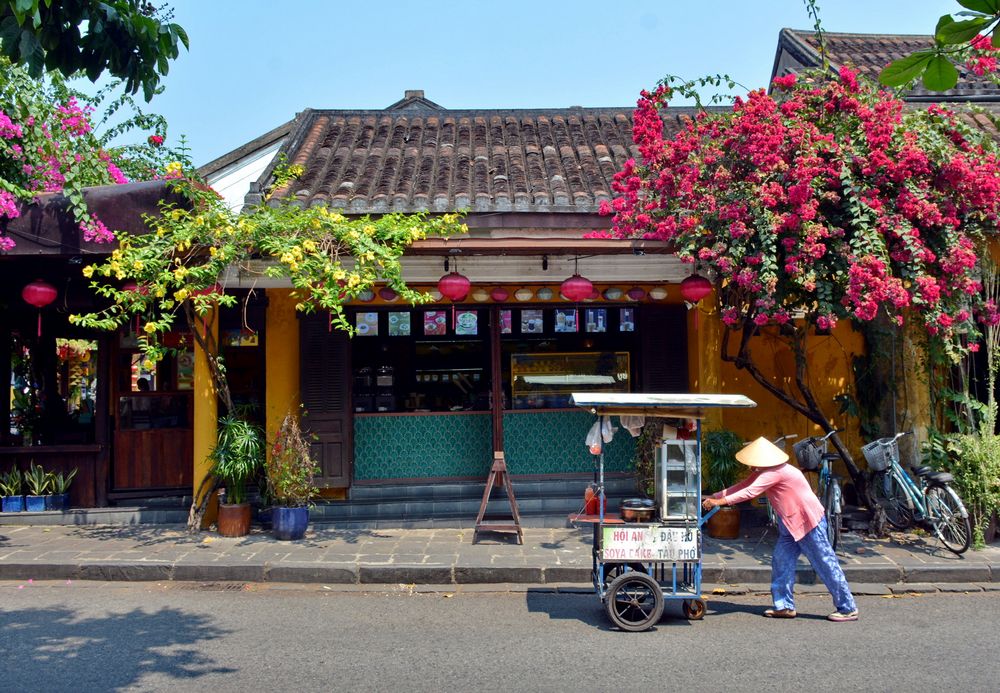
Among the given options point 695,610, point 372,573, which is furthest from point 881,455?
point 372,573

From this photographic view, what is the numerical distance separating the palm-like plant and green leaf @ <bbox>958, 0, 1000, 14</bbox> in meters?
8.25

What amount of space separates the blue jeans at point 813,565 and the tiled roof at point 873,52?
845cm

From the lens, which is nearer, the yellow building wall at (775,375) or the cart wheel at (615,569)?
the cart wheel at (615,569)

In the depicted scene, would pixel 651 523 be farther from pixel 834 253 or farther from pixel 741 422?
pixel 741 422

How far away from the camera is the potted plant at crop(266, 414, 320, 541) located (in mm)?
9344

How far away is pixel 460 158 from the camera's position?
38.4ft

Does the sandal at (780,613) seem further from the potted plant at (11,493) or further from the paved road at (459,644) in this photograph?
the potted plant at (11,493)

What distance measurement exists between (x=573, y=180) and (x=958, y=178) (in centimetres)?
458

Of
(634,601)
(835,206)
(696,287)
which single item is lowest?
(634,601)

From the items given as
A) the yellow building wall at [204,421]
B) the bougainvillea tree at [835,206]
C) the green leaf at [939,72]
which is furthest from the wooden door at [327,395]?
the green leaf at [939,72]

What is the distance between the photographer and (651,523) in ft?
22.0

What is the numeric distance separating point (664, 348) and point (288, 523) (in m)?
5.24

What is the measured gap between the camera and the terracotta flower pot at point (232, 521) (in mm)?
9477

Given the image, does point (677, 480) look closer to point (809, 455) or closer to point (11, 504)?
point (809, 455)
